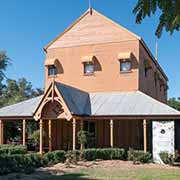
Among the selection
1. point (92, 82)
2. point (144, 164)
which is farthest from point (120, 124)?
point (144, 164)

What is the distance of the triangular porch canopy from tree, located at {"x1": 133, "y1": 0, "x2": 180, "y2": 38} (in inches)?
735

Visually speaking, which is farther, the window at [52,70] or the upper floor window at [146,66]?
the window at [52,70]

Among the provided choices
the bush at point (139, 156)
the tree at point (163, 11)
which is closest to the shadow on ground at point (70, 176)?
the bush at point (139, 156)

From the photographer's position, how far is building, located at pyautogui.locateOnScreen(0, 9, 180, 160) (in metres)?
24.2

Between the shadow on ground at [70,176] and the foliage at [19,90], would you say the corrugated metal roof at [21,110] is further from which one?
the foliage at [19,90]

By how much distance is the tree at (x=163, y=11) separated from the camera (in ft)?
13.1

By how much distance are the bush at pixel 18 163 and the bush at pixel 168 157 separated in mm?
7496

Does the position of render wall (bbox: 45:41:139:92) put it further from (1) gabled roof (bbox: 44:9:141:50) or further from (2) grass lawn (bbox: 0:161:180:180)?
(2) grass lawn (bbox: 0:161:180:180)

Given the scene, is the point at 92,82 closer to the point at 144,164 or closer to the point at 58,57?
the point at 58,57

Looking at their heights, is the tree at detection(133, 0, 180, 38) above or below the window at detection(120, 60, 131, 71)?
below

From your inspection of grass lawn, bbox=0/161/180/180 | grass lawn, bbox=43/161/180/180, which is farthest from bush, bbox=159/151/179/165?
grass lawn, bbox=43/161/180/180

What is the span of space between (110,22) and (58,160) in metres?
13.4

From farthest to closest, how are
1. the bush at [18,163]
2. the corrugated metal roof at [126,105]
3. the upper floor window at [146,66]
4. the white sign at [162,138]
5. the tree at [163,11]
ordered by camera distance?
1. the upper floor window at [146,66]
2. the corrugated metal roof at [126,105]
3. the white sign at [162,138]
4. the bush at [18,163]
5. the tree at [163,11]

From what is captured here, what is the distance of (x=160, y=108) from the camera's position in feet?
77.0
